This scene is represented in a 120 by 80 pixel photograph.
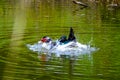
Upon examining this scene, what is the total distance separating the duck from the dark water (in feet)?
1.55

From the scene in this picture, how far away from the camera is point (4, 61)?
52.4 feet

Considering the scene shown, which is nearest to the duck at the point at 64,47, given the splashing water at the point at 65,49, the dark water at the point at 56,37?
the splashing water at the point at 65,49

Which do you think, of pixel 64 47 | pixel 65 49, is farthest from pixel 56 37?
pixel 65 49

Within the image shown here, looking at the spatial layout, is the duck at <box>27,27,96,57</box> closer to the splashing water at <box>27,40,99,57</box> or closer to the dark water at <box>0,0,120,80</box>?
the splashing water at <box>27,40,99,57</box>

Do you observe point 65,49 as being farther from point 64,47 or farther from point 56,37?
point 56,37

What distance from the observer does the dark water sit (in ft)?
46.9

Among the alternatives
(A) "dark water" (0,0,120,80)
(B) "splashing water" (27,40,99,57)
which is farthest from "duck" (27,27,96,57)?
(A) "dark water" (0,0,120,80)

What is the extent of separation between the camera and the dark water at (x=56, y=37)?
1428 cm

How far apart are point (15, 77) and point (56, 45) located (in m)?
4.81

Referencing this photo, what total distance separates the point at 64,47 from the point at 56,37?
356 centimetres

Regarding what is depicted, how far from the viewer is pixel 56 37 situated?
21.6 m

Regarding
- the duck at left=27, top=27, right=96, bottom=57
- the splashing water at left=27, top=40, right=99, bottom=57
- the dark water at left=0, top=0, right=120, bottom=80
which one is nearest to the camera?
the dark water at left=0, top=0, right=120, bottom=80

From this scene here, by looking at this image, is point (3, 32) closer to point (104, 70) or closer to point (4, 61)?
point (4, 61)

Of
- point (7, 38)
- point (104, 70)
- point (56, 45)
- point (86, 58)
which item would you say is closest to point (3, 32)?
point (7, 38)
